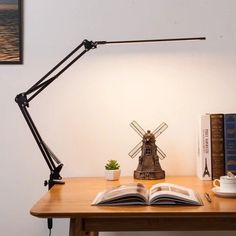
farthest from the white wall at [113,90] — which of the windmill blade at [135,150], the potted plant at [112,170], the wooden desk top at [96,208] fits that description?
the wooden desk top at [96,208]

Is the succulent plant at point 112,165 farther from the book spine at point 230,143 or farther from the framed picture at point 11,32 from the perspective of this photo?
the framed picture at point 11,32

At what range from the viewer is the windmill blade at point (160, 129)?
5.26 ft

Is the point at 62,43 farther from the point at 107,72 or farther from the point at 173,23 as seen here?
the point at 173,23

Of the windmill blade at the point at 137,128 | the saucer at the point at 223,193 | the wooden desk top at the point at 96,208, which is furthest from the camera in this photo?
the windmill blade at the point at 137,128

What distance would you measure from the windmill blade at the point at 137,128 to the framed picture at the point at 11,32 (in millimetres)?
627

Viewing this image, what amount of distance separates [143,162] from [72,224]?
1.84 feet

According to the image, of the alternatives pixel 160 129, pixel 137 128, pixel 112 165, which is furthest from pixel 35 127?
pixel 160 129

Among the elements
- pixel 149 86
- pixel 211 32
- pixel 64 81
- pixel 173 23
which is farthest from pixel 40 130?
pixel 211 32

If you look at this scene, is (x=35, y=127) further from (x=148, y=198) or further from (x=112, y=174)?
(x=148, y=198)

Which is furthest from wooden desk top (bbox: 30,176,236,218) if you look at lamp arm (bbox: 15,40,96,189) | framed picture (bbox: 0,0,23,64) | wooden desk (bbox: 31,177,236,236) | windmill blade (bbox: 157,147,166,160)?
framed picture (bbox: 0,0,23,64)

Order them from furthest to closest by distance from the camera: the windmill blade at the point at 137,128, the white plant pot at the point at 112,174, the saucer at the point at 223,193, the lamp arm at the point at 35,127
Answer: the windmill blade at the point at 137,128, the white plant pot at the point at 112,174, the lamp arm at the point at 35,127, the saucer at the point at 223,193

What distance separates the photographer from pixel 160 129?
5.26 feet

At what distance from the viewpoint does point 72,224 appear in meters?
0.99

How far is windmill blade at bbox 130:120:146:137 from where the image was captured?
1595mm
